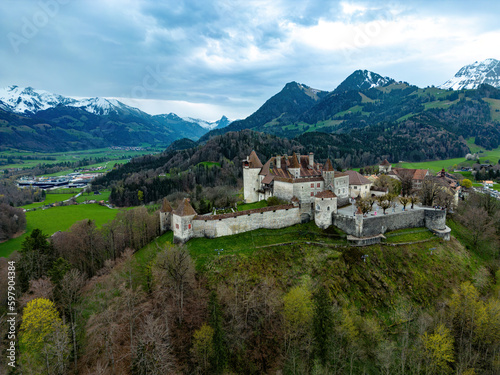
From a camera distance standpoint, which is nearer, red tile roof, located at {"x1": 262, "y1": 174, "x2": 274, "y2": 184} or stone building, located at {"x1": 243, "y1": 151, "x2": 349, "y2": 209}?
stone building, located at {"x1": 243, "y1": 151, "x2": 349, "y2": 209}

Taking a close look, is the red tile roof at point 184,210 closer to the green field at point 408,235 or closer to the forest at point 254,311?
the forest at point 254,311

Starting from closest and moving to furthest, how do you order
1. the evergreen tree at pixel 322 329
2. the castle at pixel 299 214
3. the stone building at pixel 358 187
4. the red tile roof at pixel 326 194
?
the evergreen tree at pixel 322 329, the castle at pixel 299 214, the red tile roof at pixel 326 194, the stone building at pixel 358 187

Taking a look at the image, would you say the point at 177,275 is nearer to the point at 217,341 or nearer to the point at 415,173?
the point at 217,341

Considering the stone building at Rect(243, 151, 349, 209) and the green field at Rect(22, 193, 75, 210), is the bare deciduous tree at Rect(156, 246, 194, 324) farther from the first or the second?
the green field at Rect(22, 193, 75, 210)

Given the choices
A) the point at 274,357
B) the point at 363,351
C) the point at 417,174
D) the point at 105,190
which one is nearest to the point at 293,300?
the point at 274,357

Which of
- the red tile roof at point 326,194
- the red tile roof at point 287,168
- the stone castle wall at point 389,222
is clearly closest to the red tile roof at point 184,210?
the red tile roof at point 287,168

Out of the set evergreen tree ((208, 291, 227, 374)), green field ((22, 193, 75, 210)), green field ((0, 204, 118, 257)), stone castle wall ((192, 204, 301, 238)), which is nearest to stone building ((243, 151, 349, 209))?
stone castle wall ((192, 204, 301, 238))
